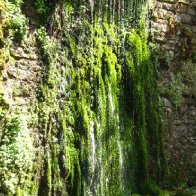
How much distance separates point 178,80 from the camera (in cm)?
586

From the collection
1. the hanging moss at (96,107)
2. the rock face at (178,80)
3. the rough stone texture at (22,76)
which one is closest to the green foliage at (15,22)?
the rough stone texture at (22,76)

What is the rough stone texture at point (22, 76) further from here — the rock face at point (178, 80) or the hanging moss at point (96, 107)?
the rock face at point (178, 80)

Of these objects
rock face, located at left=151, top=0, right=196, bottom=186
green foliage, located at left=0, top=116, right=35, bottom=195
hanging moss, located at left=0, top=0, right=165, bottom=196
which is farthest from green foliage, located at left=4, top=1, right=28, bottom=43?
rock face, located at left=151, top=0, right=196, bottom=186

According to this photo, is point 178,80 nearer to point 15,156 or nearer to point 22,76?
point 22,76

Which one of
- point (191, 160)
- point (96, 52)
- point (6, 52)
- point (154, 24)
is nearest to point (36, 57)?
point (6, 52)

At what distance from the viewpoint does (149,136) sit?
17.9 feet

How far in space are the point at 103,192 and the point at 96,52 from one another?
1770mm

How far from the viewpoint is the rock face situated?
562 cm

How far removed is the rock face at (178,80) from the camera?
562cm

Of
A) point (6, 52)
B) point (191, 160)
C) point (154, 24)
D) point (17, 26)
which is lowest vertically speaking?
point (191, 160)

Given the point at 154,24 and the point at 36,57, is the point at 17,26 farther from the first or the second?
the point at 154,24

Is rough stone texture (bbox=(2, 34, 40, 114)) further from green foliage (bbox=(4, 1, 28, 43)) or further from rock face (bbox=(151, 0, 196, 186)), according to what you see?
rock face (bbox=(151, 0, 196, 186))

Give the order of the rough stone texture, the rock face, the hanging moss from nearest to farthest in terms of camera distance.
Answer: the rough stone texture
the hanging moss
the rock face

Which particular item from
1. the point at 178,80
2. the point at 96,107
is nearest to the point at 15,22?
the point at 96,107
